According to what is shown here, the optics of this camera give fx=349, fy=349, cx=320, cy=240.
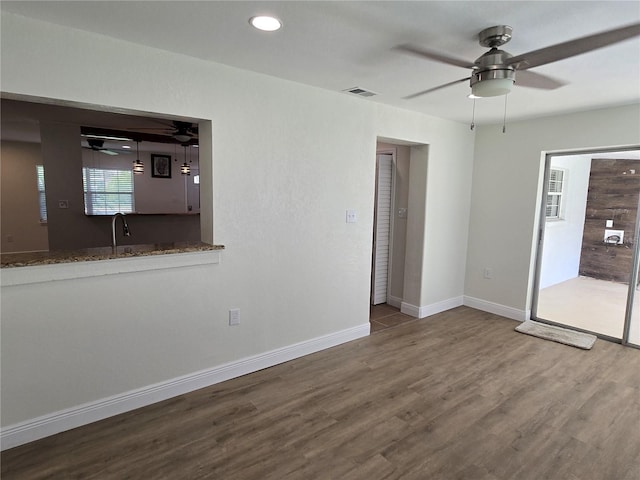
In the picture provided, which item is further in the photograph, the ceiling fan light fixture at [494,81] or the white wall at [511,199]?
the white wall at [511,199]

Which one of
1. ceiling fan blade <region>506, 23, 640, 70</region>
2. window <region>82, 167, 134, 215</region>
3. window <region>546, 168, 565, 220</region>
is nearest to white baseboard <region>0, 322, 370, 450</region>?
ceiling fan blade <region>506, 23, 640, 70</region>

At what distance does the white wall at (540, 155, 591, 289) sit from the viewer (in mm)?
3943

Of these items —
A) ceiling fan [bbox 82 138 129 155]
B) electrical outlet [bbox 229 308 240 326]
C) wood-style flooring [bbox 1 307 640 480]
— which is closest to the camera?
wood-style flooring [bbox 1 307 640 480]

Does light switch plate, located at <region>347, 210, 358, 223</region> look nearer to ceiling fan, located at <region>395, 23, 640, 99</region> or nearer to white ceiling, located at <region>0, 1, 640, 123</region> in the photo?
white ceiling, located at <region>0, 1, 640, 123</region>

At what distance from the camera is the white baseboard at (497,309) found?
418 centimetres

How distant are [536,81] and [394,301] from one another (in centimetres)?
289

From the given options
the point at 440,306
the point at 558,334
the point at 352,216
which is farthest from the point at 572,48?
the point at 440,306

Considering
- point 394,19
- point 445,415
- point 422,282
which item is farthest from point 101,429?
point 422,282

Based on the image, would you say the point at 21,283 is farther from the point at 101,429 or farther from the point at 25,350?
the point at 101,429

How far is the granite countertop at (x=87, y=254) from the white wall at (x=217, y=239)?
0.14 m

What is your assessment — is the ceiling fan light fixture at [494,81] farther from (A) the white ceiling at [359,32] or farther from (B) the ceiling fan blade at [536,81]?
(B) the ceiling fan blade at [536,81]

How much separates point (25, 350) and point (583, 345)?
456cm

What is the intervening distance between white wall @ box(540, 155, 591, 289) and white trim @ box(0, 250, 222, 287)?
3.88 meters

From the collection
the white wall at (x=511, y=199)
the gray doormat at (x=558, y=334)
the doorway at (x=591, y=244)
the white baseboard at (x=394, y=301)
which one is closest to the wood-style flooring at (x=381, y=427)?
the gray doormat at (x=558, y=334)
